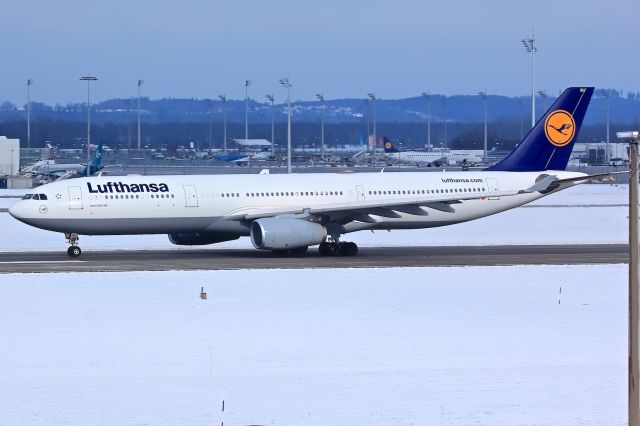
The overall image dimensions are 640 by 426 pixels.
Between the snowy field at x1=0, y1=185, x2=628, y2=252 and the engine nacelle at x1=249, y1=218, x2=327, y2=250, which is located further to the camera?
the snowy field at x1=0, y1=185, x2=628, y2=252

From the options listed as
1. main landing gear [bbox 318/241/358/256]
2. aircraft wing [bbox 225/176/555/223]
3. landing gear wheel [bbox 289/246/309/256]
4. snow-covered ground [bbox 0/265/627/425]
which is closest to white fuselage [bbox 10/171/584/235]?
aircraft wing [bbox 225/176/555/223]

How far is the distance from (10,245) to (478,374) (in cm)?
3028

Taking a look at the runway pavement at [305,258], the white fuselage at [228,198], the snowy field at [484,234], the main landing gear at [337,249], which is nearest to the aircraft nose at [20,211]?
the white fuselage at [228,198]

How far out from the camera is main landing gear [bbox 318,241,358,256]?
42.7 m

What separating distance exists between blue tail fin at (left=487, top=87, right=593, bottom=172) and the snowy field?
11.3ft

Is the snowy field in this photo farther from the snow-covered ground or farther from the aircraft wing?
the snow-covered ground

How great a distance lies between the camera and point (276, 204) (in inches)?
1700

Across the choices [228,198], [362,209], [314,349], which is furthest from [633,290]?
[228,198]

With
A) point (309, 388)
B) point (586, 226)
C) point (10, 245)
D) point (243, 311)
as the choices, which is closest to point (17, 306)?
point (243, 311)

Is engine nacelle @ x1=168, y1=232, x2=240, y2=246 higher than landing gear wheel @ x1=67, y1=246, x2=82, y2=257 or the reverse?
higher

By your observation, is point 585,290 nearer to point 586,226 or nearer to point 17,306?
point 17,306

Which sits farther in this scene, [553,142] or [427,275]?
[553,142]

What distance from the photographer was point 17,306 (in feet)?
96.4

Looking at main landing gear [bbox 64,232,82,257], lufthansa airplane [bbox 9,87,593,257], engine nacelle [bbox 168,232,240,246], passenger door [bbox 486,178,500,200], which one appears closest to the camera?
lufthansa airplane [bbox 9,87,593,257]
